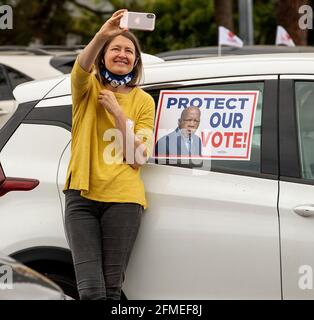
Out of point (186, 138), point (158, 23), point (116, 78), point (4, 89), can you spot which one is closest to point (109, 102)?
point (116, 78)

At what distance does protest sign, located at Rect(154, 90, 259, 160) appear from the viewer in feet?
14.7

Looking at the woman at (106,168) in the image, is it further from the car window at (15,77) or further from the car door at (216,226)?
the car window at (15,77)

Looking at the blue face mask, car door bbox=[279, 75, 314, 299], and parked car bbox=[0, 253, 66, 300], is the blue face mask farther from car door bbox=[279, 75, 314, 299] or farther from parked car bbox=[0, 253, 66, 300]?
parked car bbox=[0, 253, 66, 300]

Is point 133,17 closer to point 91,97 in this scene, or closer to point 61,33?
point 91,97

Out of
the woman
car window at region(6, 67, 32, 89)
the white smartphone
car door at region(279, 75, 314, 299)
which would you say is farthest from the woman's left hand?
car window at region(6, 67, 32, 89)

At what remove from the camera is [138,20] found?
13.6 feet

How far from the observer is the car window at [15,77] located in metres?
9.36

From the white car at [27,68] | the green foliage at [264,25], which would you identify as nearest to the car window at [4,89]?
the white car at [27,68]

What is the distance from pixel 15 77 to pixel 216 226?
5472 millimetres

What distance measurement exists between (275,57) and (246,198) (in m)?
0.74

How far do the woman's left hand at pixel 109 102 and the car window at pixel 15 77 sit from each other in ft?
16.4

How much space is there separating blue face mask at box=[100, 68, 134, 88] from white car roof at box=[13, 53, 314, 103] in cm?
16

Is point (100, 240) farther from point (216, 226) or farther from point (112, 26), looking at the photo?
point (112, 26)
